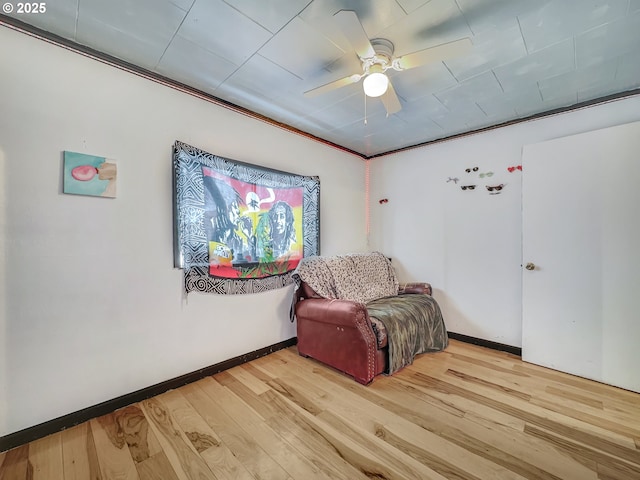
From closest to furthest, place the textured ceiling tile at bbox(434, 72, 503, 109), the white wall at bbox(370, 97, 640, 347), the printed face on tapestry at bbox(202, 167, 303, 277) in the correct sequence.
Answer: the textured ceiling tile at bbox(434, 72, 503, 109) → the printed face on tapestry at bbox(202, 167, 303, 277) → the white wall at bbox(370, 97, 640, 347)

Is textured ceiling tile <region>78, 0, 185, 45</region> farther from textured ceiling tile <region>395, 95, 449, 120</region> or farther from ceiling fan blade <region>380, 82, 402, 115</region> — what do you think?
textured ceiling tile <region>395, 95, 449, 120</region>

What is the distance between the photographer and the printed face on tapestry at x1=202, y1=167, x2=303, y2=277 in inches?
92.4

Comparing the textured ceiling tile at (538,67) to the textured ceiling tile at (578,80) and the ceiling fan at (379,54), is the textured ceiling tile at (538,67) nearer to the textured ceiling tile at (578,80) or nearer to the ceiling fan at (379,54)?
the textured ceiling tile at (578,80)

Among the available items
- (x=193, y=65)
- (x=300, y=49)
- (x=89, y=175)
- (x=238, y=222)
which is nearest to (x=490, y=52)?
(x=300, y=49)

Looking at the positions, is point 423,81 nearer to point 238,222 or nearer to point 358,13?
point 358,13

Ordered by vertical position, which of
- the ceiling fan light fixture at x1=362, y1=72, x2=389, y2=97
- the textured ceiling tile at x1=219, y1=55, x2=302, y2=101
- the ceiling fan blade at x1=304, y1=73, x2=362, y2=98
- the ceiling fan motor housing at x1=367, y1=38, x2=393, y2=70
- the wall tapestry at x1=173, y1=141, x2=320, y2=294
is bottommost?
the wall tapestry at x1=173, y1=141, x2=320, y2=294

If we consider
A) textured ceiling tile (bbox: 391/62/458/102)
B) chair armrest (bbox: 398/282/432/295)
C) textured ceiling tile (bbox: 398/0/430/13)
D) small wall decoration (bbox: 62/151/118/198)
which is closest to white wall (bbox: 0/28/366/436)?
small wall decoration (bbox: 62/151/118/198)

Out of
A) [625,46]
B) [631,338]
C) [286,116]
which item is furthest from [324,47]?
[631,338]

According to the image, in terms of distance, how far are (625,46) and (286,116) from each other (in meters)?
2.53

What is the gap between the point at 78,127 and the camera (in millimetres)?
1763

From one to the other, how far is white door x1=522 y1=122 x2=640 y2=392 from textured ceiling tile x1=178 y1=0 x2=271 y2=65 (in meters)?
2.65

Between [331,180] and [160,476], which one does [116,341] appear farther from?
[331,180]

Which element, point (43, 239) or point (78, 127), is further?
point (78, 127)

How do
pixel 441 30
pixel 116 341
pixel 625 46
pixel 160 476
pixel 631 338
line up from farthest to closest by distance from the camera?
pixel 631 338 → pixel 116 341 → pixel 625 46 → pixel 441 30 → pixel 160 476
